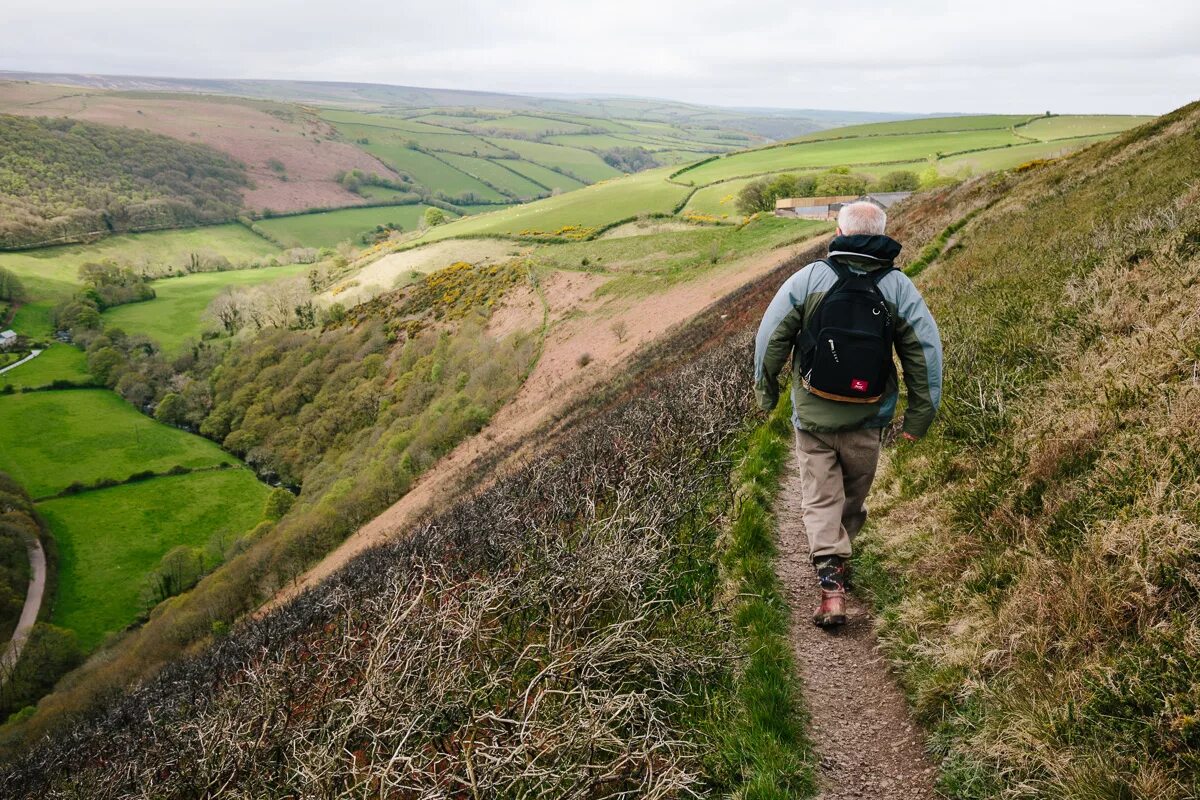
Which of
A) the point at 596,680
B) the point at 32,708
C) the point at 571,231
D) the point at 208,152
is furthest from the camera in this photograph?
the point at 208,152

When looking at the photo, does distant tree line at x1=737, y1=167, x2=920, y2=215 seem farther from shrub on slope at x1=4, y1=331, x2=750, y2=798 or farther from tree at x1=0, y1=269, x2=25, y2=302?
tree at x1=0, y1=269, x2=25, y2=302

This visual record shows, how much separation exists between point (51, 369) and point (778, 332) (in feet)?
375

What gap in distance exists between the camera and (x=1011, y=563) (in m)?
3.57

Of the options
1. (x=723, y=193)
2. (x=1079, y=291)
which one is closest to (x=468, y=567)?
(x=1079, y=291)

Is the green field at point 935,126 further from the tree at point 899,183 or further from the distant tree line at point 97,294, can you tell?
the distant tree line at point 97,294

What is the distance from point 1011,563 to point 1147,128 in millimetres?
22254

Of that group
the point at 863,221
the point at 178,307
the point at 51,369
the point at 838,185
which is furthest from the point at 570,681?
the point at 178,307

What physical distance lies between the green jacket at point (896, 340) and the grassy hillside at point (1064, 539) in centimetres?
92

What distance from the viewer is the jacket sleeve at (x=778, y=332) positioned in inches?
165

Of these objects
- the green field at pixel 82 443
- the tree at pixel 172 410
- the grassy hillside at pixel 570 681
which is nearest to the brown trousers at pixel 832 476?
the grassy hillside at pixel 570 681

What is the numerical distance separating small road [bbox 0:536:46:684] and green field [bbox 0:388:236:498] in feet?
43.2

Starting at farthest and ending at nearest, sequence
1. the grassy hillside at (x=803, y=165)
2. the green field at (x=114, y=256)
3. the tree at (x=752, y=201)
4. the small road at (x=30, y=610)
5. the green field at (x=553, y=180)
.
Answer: the green field at (x=553, y=180) → the green field at (x=114, y=256) → the grassy hillside at (x=803, y=165) → the tree at (x=752, y=201) → the small road at (x=30, y=610)

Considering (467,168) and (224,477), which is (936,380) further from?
(467,168)

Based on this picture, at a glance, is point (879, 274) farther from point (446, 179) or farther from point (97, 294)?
point (446, 179)
